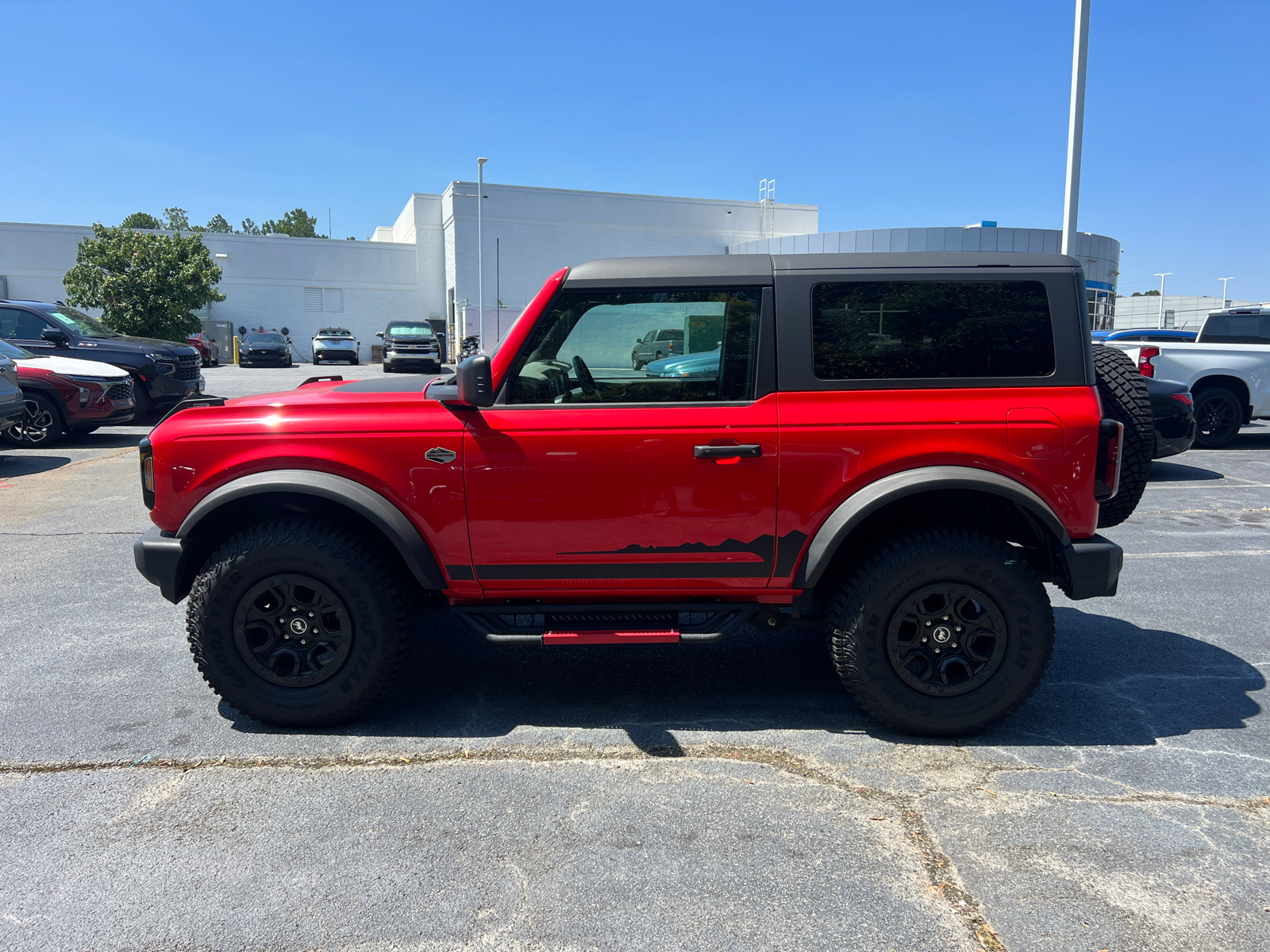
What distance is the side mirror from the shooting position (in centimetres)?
327

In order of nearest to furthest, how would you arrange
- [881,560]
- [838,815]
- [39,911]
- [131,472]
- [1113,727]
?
[39,911], [838,815], [881,560], [1113,727], [131,472]

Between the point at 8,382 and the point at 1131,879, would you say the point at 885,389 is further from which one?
the point at 8,382

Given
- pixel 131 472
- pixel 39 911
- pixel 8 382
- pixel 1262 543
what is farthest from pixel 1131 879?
pixel 8 382

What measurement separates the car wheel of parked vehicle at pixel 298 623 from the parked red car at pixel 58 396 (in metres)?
9.77

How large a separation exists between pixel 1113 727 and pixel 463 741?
2.72 metres

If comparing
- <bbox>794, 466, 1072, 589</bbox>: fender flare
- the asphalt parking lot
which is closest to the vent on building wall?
the asphalt parking lot

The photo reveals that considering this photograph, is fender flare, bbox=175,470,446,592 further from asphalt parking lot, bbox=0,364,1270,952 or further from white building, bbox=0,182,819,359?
white building, bbox=0,182,819,359

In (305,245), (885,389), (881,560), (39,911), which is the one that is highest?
(305,245)

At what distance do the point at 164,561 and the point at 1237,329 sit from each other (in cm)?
1351

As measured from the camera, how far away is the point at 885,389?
3432 millimetres

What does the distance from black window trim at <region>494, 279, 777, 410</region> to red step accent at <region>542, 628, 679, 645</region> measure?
90cm

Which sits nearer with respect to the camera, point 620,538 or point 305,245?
point 620,538

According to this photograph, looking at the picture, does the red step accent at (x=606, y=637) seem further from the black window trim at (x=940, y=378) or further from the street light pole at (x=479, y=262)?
the street light pole at (x=479, y=262)

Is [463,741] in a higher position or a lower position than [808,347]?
lower
